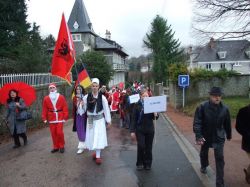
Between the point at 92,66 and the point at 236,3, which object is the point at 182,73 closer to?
the point at 236,3

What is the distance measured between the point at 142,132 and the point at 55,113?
2.80m

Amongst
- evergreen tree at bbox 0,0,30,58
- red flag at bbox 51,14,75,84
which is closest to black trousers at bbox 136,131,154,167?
red flag at bbox 51,14,75,84

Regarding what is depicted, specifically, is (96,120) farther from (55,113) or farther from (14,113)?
(14,113)

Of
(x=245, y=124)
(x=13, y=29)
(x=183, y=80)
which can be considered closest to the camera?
(x=245, y=124)

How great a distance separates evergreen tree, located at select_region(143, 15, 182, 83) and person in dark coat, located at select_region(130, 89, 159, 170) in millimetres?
53032

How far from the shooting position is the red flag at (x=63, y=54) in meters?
9.50

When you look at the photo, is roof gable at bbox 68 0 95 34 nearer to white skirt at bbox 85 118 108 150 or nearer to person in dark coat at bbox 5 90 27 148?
person in dark coat at bbox 5 90 27 148

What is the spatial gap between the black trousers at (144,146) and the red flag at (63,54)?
3.06 meters

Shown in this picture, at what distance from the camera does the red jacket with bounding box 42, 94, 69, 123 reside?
9234 mm

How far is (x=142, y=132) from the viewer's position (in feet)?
24.3

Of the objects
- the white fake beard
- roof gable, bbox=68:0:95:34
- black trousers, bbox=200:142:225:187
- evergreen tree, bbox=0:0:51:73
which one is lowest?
black trousers, bbox=200:142:225:187

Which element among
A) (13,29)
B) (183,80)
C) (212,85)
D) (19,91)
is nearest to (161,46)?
(13,29)

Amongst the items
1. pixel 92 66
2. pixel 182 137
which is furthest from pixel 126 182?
pixel 92 66

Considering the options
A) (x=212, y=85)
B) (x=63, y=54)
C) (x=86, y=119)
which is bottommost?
(x=86, y=119)
